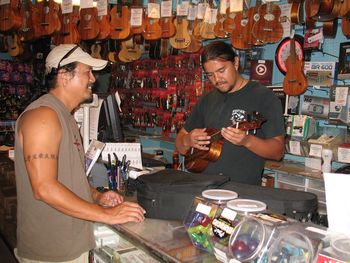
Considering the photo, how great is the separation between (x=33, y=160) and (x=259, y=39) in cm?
380

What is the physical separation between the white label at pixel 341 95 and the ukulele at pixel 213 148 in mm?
2060

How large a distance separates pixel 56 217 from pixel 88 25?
16.2 feet

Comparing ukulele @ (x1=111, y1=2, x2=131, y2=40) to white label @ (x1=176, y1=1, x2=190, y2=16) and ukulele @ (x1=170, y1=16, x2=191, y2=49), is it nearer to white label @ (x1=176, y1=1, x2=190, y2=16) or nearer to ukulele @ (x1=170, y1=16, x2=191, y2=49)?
ukulele @ (x1=170, y1=16, x2=191, y2=49)

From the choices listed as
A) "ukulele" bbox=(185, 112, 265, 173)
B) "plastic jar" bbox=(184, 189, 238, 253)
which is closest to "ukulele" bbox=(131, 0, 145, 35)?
"ukulele" bbox=(185, 112, 265, 173)

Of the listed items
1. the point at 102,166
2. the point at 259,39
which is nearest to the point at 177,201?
the point at 102,166

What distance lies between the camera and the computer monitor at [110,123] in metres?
3.04

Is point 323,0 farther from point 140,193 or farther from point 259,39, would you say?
point 140,193

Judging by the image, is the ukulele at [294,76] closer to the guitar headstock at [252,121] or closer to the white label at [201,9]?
the white label at [201,9]

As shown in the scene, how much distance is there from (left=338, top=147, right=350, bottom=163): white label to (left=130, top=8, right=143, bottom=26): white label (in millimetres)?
3532

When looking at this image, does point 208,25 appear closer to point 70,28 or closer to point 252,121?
point 70,28

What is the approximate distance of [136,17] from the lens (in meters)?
5.70

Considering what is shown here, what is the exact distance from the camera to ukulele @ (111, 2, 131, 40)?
5902 mm

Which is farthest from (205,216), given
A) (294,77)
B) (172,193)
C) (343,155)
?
(294,77)

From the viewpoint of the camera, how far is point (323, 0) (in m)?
3.71
